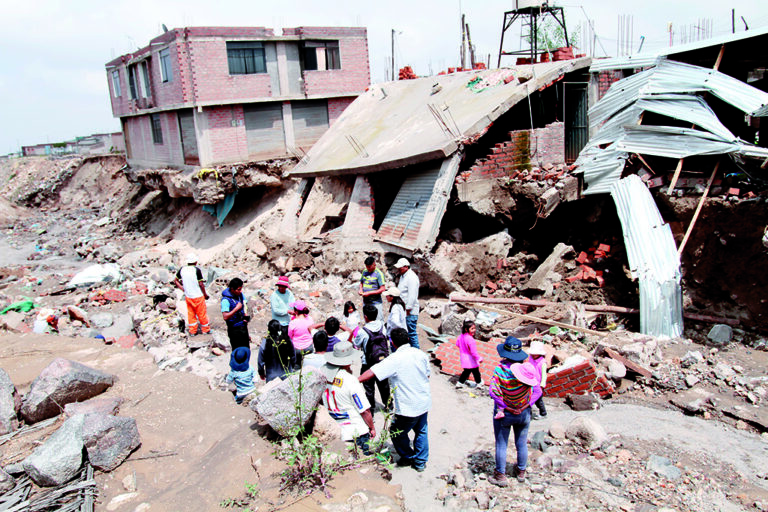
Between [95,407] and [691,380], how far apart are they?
669cm

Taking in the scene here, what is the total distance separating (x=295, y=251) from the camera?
38.0ft

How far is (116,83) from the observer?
2322cm

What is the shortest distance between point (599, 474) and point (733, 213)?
499cm

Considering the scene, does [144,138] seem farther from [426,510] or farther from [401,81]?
[426,510]

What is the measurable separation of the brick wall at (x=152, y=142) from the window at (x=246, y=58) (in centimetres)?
299

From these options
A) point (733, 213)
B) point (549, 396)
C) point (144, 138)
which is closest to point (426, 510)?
point (549, 396)

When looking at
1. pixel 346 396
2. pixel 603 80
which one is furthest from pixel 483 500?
pixel 603 80

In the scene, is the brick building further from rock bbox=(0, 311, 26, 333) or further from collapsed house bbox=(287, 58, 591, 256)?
rock bbox=(0, 311, 26, 333)

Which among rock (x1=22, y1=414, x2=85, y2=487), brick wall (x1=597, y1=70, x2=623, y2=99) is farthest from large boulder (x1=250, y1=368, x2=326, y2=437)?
brick wall (x1=597, y1=70, x2=623, y2=99)

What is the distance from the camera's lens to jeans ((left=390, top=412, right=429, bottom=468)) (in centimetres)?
441

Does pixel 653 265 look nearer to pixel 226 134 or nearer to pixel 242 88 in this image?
pixel 226 134

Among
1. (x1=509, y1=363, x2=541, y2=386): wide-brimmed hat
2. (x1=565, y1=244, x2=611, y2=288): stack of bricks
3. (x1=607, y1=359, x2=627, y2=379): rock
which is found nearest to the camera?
(x1=509, y1=363, x2=541, y2=386): wide-brimmed hat

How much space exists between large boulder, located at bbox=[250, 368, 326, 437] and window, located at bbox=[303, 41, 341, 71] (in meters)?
16.2

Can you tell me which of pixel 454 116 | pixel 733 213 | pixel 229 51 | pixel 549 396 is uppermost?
pixel 229 51
